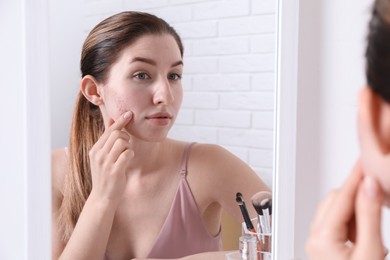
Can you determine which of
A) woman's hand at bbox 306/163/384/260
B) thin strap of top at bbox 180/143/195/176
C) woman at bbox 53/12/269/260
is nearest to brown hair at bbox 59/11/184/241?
woman at bbox 53/12/269/260

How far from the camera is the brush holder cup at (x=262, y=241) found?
679 mm

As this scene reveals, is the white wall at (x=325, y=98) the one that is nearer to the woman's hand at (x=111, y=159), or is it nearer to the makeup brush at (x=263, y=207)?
the makeup brush at (x=263, y=207)

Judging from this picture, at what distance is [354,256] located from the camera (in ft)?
1.02

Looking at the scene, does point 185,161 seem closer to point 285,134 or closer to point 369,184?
point 285,134

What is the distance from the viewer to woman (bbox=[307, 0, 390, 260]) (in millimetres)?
265

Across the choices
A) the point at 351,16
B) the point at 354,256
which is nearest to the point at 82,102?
the point at 351,16

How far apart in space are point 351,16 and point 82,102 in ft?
1.08

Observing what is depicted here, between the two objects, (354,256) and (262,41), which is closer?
(354,256)

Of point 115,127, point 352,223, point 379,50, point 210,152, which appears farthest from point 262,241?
point 379,50

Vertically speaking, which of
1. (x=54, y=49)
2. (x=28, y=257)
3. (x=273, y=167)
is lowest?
(x=28, y=257)

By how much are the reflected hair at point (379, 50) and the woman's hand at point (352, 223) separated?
2.3 inches

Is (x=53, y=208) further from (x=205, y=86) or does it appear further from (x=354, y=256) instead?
(x=354, y=256)

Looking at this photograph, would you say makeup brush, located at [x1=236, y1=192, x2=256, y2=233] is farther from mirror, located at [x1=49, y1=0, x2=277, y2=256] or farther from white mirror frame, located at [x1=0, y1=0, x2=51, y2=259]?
white mirror frame, located at [x1=0, y1=0, x2=51, y2=259]

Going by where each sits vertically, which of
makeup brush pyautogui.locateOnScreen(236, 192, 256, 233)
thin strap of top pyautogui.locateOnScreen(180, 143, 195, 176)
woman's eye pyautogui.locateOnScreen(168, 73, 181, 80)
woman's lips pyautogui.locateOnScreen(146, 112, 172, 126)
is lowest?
makeup brush pyautogui.locateOnScreen(236, 192, 256, 233)
